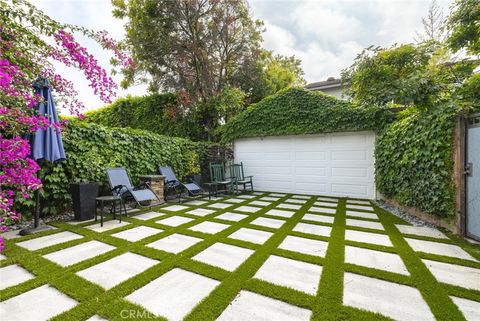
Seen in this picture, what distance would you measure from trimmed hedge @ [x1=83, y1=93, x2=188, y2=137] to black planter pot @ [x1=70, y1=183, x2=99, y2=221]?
17.3 feet

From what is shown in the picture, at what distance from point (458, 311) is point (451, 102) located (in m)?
2.96

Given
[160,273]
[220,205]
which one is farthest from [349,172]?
[160,273]

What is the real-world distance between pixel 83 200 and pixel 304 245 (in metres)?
3.73

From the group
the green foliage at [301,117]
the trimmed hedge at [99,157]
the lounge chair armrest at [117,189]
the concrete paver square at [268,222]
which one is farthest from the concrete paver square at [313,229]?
the trimmed hedge at [99,157]

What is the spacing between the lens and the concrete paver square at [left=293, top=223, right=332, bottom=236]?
311 cm

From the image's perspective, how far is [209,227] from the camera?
3.34 m

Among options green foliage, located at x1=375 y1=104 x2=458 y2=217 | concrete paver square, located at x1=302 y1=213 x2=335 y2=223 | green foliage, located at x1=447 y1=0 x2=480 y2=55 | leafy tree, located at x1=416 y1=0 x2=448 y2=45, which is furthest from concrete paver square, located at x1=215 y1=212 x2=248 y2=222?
leafy tree, located at x1=416 y1=0 x2=448 y2=45

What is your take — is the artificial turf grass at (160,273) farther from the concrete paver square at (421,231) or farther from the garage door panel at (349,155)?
the garage door panel at (349,155)

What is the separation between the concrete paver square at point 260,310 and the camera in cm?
140

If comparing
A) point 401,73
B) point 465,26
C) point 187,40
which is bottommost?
point 401,73

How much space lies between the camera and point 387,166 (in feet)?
15.9

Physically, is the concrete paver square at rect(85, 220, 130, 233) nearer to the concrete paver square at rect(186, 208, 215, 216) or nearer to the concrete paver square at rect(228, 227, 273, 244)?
the concrete paver square at rect(186, 208, 215, 216)

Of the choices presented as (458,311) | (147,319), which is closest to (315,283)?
(458,311)

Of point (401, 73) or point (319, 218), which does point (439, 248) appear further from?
point (401, 73)
